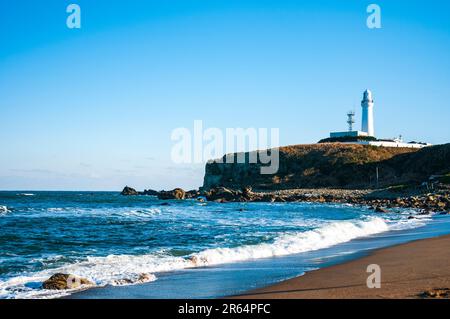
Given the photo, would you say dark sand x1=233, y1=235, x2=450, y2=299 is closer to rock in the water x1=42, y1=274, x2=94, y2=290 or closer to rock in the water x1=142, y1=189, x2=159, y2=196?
rock in the water x1=42, y1=274, x2=94, y2=290

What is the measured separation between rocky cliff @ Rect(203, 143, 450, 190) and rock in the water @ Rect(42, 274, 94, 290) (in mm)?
62029

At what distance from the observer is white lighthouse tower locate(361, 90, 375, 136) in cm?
9812

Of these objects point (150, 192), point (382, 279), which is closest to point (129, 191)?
point (150, 192)

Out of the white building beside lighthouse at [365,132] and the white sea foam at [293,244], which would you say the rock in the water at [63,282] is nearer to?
the white sea foam at [293,244]

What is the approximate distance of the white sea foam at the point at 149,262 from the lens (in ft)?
33.4

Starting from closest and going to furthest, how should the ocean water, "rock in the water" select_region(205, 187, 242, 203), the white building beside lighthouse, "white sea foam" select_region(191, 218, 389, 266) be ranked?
1. the ocean water
2. "white sea foam" select_region(191, 218, 389, 266)
3. "rock in the water" select_region(205, 187, 242, 203)
4. the white building beside lighthouse

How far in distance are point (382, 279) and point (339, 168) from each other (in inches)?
2852

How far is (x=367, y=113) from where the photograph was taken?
324 feet

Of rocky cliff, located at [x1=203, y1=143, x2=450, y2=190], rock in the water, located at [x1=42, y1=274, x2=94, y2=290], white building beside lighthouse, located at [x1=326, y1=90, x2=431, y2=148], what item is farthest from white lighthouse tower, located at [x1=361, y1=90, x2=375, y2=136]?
rock in the water, located at [x1=42, y1=274, x2=94, y2=290]

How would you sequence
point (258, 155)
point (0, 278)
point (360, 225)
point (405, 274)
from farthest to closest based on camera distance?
point (258, 155) → point (360, 225) → point (0, 278) → point (405, 274)

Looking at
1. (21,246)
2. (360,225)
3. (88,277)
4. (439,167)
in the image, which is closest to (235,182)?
(439,167)

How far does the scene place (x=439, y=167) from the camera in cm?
7012
